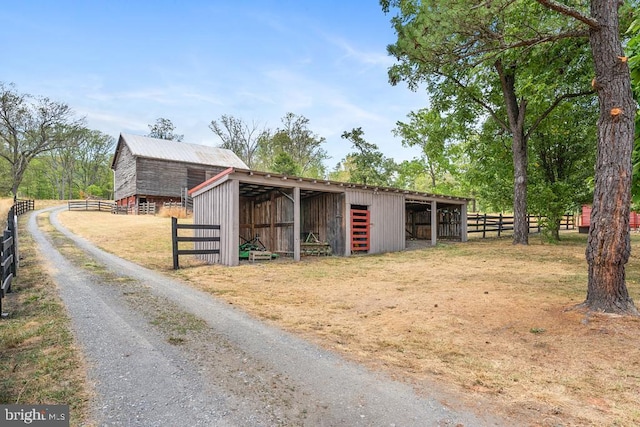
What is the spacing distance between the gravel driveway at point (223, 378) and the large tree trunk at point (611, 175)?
3.49m

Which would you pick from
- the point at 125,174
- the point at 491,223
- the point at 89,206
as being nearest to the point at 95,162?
the point at 89,206

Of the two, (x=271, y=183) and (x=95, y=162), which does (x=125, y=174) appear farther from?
(x=95, y=162)

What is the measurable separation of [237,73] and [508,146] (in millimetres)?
16590

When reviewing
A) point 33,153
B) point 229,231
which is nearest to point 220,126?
point 33,153

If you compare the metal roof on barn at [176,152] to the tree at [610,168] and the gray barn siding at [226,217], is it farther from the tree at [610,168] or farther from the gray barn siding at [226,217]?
the tree at [610,168]

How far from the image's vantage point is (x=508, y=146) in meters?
17.1

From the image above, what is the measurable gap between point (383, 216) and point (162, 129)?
4114 cm

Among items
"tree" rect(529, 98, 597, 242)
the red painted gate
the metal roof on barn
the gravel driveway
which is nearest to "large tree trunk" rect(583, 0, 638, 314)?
the gravel driveway

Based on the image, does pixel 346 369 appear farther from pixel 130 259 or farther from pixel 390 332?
pixel 130 259

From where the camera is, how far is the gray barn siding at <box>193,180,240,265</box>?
984 cm

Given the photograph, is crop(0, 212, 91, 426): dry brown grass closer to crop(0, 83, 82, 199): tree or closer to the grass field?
the grass field

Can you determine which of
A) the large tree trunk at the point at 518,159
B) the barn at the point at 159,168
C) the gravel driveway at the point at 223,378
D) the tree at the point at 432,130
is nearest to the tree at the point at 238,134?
the barn at the point at 159,168

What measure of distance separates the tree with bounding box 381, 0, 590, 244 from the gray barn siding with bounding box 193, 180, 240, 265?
6.00 m

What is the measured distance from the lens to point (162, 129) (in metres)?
45.7
